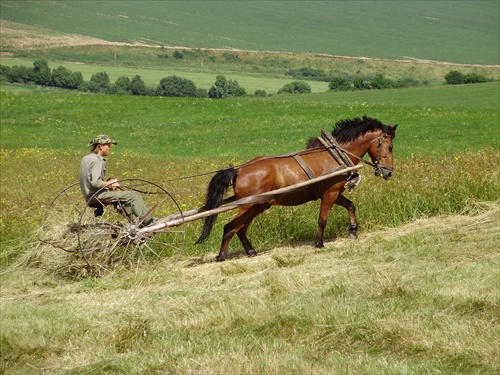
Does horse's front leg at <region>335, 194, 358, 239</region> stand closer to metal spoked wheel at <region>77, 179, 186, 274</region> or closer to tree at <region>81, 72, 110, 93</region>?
metal spoked wheel at <region>77, 179, 186, 274</region>

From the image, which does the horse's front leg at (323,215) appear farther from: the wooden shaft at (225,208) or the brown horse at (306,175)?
the wooden shaft at (225,208)

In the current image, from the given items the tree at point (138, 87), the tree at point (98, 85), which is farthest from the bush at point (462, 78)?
the tree at point (98, 85)

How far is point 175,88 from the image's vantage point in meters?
69.8

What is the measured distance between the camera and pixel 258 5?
513 feet

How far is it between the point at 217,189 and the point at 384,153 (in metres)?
2.56

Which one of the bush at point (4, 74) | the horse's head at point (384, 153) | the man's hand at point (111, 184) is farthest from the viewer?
the bush at point (4, 74)

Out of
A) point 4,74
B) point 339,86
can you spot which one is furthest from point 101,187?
point 4,74

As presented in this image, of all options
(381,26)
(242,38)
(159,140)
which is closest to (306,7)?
(381,26)

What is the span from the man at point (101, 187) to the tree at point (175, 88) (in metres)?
57.0

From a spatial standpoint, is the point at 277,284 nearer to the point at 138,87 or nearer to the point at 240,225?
the point at 240,225

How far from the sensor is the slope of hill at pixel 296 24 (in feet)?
403

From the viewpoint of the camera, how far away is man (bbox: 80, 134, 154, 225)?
11445mm

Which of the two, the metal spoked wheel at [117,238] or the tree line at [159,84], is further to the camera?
the tree line at [159,84]

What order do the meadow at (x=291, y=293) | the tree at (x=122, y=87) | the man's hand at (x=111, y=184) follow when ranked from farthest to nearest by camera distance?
the tree at (x=122, y=87) < the man's hand at (x=111, y=184) < the meadow at (x=291, y=293)
